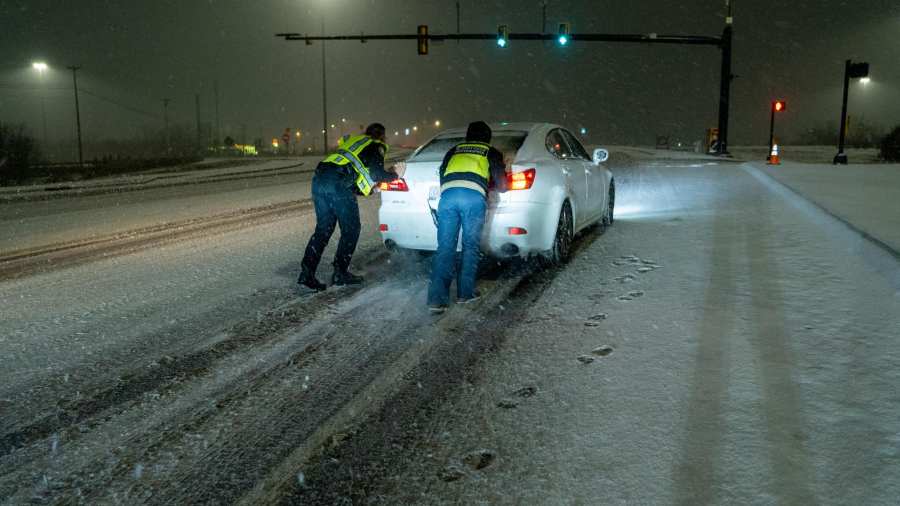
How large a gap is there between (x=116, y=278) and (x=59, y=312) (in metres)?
1.36

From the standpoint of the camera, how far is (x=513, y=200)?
679 centimetres

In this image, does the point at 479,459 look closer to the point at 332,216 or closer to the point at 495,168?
the point at 495,168

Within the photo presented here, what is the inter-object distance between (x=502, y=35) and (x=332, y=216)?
26.7 metres

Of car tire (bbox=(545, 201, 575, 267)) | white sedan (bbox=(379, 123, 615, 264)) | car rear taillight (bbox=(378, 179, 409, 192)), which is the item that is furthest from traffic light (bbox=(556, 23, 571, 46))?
car rear taillight (bbox=(378, 179, 409, 192))

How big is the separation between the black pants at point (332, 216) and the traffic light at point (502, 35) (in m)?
26.6

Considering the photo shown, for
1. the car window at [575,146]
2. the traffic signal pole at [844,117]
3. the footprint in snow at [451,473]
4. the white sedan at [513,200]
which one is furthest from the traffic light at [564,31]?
the footprint in snow at [451,473]

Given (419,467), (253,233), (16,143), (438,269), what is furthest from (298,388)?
(16,143)

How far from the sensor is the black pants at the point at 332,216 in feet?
21.7

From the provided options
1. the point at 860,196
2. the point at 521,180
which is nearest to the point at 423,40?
the point at 860,196

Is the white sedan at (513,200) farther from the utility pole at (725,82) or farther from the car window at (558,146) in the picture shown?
the utility pole at (725,82)

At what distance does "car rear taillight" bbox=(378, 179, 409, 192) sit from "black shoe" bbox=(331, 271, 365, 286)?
949 mm

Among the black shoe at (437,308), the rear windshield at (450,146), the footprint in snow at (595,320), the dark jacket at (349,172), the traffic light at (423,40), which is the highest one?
the traffic light at (423,40)

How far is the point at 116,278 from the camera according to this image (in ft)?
23.9

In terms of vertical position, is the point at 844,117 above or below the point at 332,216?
above
